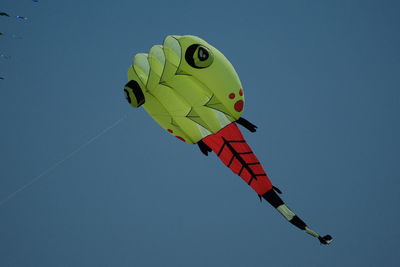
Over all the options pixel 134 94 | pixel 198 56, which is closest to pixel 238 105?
pixel 198 56

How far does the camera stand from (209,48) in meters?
14.3

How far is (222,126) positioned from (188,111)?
4.02 ft

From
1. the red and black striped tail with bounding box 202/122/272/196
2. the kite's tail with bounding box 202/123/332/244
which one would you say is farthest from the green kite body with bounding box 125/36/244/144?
the kite's tail with bounding box 202/123/332/244

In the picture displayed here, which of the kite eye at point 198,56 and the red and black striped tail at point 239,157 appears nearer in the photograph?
the kite eye at point 198,56

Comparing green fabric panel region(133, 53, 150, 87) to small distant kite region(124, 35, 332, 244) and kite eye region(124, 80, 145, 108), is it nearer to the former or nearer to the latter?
small distant kite region(124, 35, 332, 244)

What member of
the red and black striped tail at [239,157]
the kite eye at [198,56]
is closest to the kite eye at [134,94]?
the kite eye at [198,56]

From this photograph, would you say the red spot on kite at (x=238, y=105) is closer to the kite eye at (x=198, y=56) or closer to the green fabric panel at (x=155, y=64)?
the kite eye at (x=198, y=56)

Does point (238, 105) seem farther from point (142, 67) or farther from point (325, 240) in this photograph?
point (325, 240)

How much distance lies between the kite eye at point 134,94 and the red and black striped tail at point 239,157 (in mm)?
2651

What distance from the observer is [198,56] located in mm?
13992

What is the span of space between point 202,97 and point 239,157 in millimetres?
2280

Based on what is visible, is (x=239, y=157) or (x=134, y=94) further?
(x=134, y=94)

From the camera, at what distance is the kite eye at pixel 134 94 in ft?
49.0

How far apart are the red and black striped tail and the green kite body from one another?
32 cm
